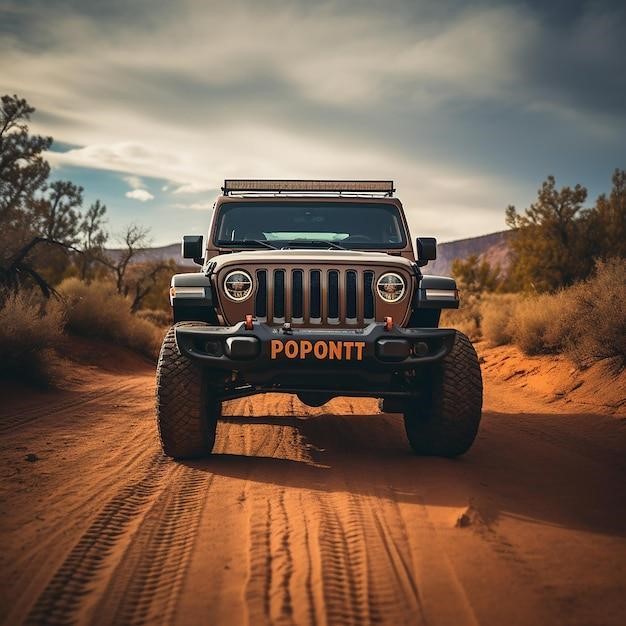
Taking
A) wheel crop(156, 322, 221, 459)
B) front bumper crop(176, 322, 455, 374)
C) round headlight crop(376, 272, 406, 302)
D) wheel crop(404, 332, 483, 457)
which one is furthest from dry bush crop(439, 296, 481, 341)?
wheel crop(156, 322, 221, 459)

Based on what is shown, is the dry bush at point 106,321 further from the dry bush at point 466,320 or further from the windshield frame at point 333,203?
the windshield frame at point 333,203

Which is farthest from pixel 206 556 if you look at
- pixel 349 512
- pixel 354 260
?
pixel 354 260

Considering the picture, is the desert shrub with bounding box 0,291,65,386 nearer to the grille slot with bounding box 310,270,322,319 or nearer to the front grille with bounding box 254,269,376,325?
the front grille with bounding box 254,269,376,325

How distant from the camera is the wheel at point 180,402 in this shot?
4.48 metres

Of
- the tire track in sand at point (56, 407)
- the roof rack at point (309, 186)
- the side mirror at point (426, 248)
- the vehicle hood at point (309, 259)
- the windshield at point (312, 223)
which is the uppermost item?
the roof rack at point (309, 186)

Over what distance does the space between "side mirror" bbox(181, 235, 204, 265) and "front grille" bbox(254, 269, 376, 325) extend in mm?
1394

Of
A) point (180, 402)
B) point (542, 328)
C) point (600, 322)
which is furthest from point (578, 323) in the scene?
point (180, 402)

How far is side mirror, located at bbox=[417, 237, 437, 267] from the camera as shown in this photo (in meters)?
5.90

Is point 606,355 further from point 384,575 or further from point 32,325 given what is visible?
point 32,325

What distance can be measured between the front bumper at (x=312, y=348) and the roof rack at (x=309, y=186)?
2.47 metres

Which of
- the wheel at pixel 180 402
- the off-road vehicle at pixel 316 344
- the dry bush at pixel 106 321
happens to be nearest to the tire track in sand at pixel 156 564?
the wheel at pixel 180 402

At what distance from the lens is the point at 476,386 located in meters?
4.62

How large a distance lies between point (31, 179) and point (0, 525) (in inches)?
1134

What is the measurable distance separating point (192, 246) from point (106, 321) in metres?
12.9
